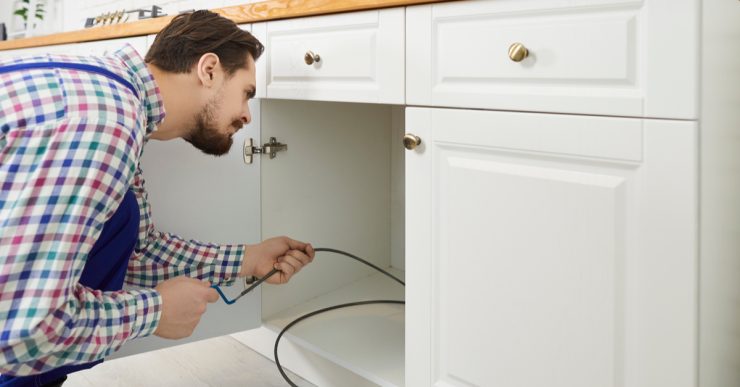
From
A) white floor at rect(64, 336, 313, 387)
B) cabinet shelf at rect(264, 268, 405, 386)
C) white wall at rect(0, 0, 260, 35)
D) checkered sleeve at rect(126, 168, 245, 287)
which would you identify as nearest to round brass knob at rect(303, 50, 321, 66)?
checkered sleeve at rect(126, 168, 245, 287)

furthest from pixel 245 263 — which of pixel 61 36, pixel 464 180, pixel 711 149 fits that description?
pixel 61 36

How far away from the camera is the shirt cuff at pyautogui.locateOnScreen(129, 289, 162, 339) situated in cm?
94

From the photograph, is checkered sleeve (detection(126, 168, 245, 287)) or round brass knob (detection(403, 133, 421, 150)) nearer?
round brass knob (detection(403, 133, 421, 150))

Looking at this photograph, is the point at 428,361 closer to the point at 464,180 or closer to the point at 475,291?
the point at 475,291

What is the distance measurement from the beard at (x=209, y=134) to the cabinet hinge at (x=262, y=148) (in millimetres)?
207

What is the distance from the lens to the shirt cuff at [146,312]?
0.94m

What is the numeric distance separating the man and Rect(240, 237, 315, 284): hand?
30 cm

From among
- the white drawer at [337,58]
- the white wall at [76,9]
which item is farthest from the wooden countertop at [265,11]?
the white wall at [76,9]

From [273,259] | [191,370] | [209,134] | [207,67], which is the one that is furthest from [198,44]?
[191,370]

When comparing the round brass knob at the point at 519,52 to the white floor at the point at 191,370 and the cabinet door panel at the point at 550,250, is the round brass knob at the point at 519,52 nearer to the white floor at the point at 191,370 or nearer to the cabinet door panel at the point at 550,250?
the cabinet door panel at the point at 550,250

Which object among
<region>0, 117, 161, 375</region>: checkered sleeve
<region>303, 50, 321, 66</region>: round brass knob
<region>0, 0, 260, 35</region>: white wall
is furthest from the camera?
<region>0, 0, 260, 35</region>: white wall

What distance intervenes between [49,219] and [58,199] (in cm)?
2

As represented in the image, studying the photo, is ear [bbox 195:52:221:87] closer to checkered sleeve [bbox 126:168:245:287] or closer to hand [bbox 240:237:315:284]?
checkered sleeve [bbox 126:168:245:287]

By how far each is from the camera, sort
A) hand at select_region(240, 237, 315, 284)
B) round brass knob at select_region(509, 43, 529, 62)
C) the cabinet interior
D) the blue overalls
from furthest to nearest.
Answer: the cabinet interior, hand at select_region(240, 237, 315, 284), the blue overalls, round brass knob at select_region(509, 43, 529, 62)
